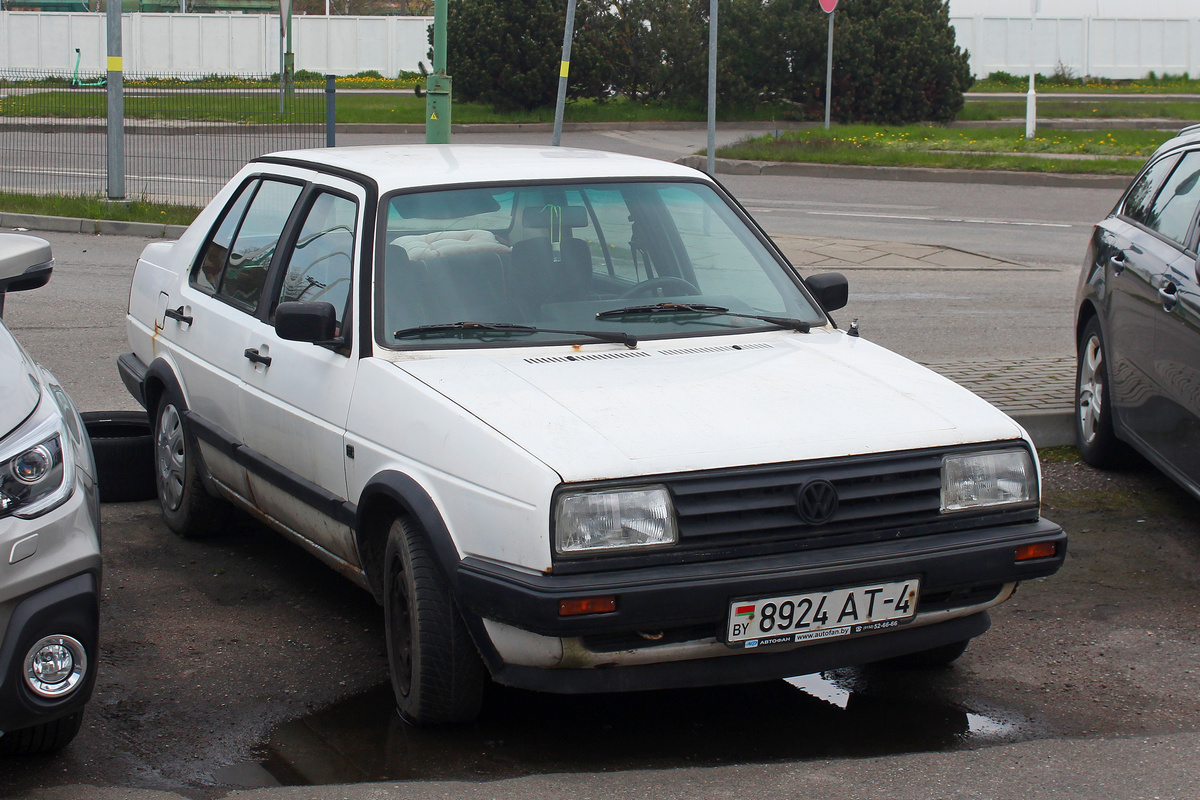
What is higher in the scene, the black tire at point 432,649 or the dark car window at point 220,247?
the dark car window at point 220,247

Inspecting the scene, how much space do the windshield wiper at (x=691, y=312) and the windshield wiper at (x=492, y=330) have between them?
5.9 inches

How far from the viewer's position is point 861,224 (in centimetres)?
1672

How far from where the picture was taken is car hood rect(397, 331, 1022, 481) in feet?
11.2

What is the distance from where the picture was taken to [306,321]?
4152 millimetres

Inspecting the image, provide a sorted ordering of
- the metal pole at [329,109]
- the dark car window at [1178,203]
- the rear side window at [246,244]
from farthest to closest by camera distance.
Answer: the metal pole at [329,109] → the dark car window at [1178,203] → the rear side window at [246,244]

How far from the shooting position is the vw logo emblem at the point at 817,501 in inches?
136

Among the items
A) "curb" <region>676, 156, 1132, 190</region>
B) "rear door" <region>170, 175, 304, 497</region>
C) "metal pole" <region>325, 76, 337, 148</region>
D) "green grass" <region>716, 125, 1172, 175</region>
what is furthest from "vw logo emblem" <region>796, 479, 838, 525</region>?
"green grass" <region>716, 125, 1172, 175</region>

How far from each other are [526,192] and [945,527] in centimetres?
187

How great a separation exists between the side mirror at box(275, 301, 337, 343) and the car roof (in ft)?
1.71

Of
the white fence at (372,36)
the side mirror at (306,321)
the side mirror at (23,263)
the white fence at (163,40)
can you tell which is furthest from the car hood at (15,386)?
the white fence at (163,40)

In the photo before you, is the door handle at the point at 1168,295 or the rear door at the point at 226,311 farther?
the door handle at the point at 1168,295

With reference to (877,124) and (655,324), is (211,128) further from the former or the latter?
(877,124)

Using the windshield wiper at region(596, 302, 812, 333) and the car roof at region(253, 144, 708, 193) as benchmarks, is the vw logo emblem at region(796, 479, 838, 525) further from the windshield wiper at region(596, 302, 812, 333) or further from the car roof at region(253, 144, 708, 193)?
the car roof at region(253, 144, 708, 193)

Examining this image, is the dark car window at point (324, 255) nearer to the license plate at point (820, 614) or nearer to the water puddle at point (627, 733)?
the water puddle at point (627, 733)
